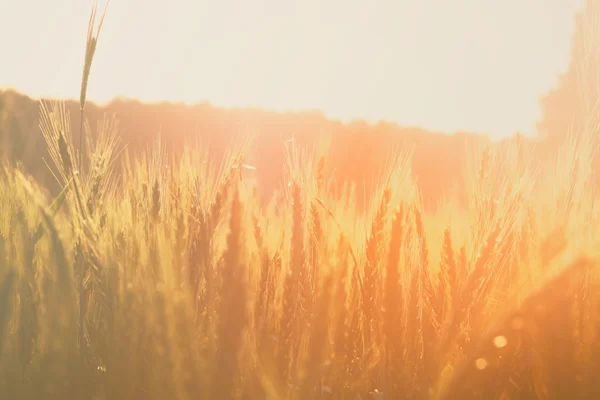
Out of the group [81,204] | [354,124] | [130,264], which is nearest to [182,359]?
[130,264]

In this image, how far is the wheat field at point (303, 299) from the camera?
96cm

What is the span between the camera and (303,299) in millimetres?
1039

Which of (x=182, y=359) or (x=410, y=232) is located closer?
A: (x=182, y=359)

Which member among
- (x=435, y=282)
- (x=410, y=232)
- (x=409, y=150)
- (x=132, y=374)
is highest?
(x=409, y=150)

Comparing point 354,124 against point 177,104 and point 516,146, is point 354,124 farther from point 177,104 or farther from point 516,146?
point 516,146

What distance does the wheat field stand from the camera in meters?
0.96

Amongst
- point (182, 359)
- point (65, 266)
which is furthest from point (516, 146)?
point (65, 266)

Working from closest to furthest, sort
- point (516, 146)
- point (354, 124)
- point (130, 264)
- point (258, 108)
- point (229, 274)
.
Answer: point (229, 274) < point (130, 264) < point (516, 146) < point (354, 124) < point (258, 108)

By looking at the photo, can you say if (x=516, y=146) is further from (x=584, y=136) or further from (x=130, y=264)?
(x=130, y=264)

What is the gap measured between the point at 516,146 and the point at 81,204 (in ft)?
3.26

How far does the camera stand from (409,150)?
4.25ft

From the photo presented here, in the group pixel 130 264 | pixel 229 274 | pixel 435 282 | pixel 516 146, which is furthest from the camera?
pixel 516 146

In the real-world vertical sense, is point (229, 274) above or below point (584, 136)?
below

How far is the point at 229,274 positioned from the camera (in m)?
0.93
